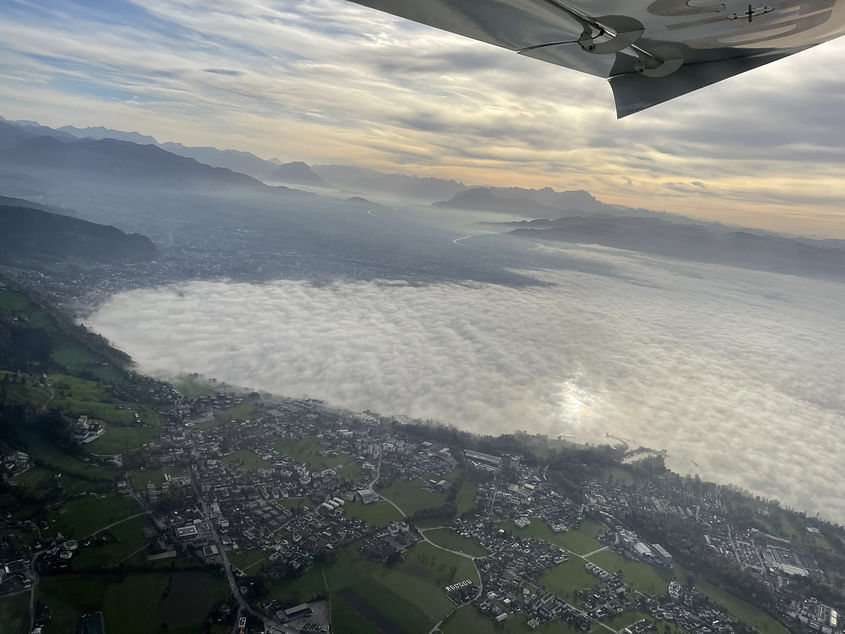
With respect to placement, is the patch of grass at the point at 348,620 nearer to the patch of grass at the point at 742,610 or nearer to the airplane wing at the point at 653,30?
the patch of grass at the point at 742,610

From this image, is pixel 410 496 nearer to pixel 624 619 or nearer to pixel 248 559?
pixel 248 559

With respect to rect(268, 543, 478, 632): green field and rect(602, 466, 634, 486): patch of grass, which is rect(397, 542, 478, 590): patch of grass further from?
rect(602, 466, 634, 486): patch of grass

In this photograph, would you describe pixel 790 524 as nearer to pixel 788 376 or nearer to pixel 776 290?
pixel 788 376

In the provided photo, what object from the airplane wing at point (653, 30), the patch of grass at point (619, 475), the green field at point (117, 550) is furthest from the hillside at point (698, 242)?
the airplane wing at point (653, 30)

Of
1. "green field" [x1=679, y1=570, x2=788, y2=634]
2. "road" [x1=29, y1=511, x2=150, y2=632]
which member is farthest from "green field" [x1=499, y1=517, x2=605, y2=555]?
"road" [x1=29, y1=511, x2=150, y2=632]

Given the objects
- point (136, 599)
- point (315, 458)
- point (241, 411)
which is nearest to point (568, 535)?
point (315, 458)

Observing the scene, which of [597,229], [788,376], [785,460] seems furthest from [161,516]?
[597,229]
